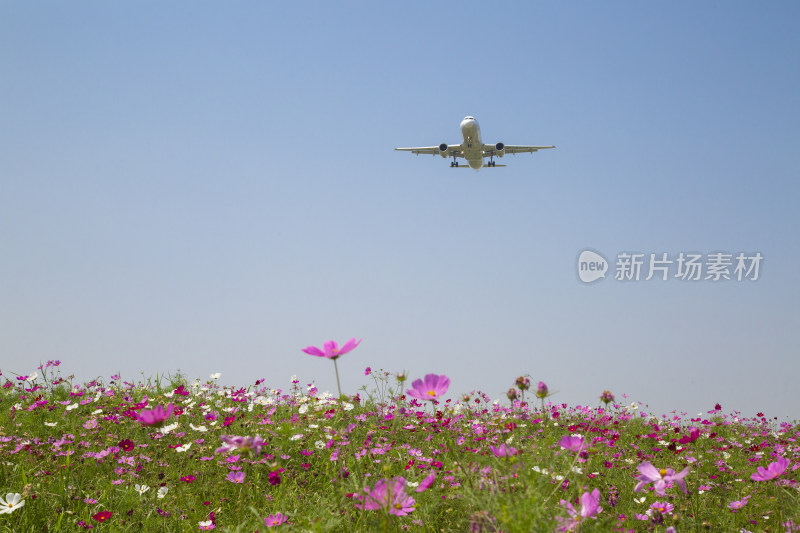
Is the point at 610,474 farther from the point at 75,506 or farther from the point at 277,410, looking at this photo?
the point at 75,506

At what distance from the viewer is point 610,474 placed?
4426 mm

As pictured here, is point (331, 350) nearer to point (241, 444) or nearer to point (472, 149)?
point (241, 444)

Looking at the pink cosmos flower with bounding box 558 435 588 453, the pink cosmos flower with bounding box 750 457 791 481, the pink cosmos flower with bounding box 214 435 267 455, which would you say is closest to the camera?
the pink cosmos flower with bounding box 214 435 267 455

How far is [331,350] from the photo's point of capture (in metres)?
1.88

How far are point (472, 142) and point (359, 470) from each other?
2478cm

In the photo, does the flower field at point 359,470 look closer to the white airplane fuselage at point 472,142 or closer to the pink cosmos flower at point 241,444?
the pink cosmos flower at point 241,444

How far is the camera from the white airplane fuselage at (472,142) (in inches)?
992

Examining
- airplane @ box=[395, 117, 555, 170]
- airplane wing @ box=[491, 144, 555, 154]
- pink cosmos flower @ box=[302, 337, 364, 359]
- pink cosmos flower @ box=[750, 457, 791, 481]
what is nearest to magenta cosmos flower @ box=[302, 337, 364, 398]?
pink cosmos flower @ box=[302, 337, 364, 359]

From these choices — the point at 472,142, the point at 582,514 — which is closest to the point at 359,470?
the point at 582,514

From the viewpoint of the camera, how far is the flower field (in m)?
2.10

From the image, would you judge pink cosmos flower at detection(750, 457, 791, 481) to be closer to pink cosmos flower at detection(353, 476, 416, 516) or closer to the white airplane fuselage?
pink cosmos flower at detection(353, 476, 416, 516)

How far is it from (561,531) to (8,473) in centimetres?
418

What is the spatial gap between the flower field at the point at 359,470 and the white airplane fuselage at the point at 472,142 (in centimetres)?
2013

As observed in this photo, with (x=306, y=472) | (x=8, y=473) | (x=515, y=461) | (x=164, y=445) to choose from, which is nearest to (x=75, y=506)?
(x=8, y=473)
